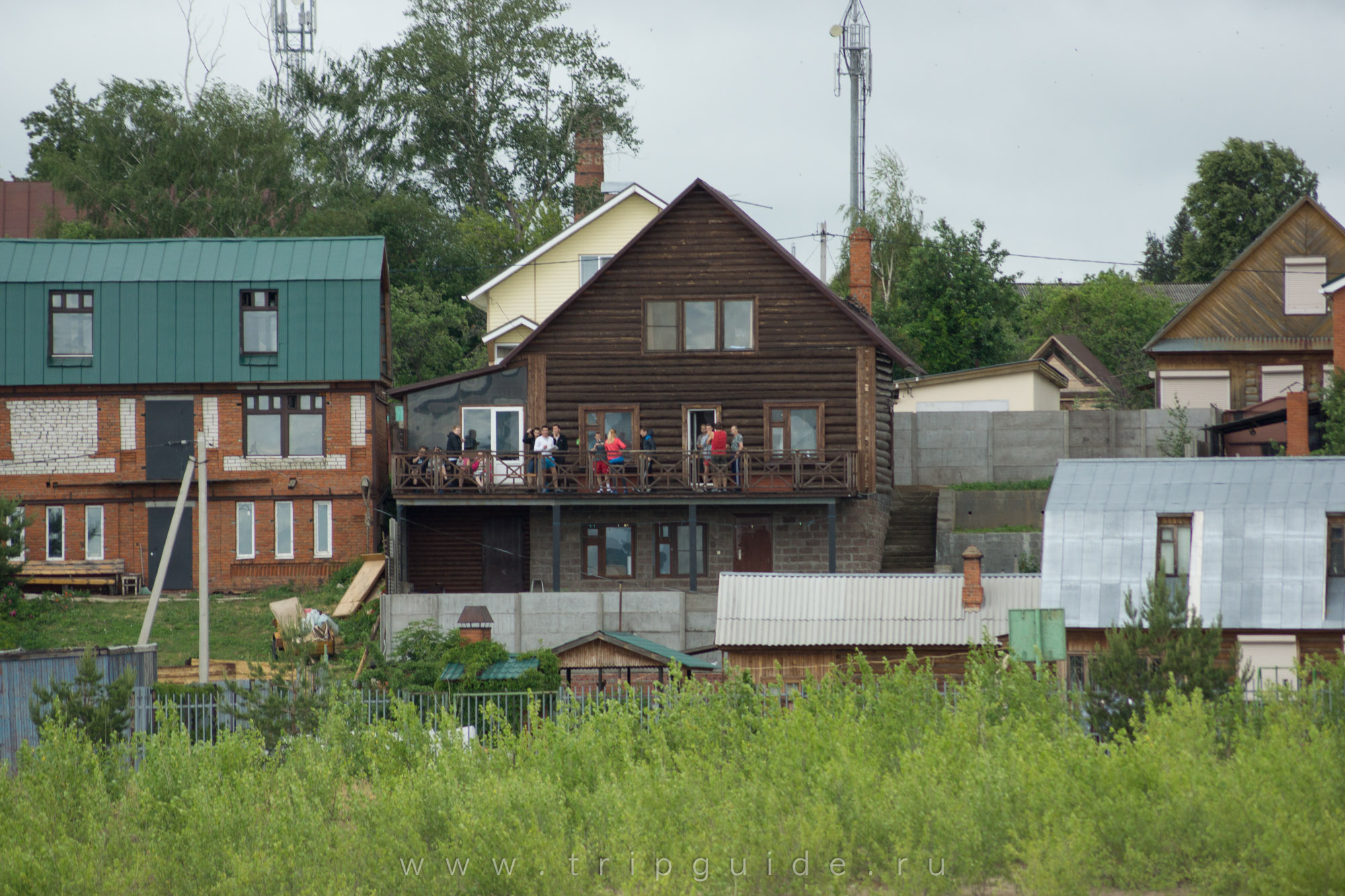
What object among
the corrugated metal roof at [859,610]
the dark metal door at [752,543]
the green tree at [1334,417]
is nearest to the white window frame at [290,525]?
the dark metal door at [752,543]

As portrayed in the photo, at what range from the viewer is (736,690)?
18000 millimetres

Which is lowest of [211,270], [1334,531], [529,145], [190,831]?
[190,831]

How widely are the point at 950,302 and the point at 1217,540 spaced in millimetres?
22595

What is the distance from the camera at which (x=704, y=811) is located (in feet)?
49.2

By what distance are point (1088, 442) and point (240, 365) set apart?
754 inches

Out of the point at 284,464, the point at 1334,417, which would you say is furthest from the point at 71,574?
the point at 1334,417

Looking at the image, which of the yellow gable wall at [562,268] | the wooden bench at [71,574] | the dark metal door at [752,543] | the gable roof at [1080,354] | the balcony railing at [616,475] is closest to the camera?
the balcony railing at [616,475]

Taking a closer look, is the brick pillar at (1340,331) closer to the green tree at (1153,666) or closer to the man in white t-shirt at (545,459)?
the green tree at (1153,666)

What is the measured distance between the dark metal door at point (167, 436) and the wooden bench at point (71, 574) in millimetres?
2146

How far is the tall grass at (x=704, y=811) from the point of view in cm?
1412

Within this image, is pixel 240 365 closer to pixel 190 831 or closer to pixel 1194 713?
pixel 190 831

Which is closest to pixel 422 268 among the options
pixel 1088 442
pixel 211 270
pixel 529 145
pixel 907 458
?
pixel 529 145

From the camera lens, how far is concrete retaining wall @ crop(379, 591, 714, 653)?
28.1 m

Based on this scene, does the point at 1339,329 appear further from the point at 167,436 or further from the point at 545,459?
the point at 167,436
